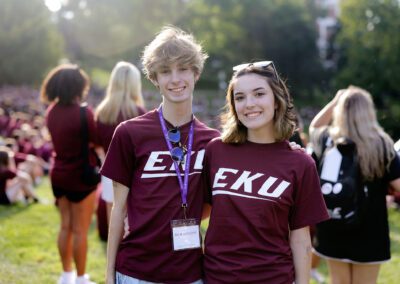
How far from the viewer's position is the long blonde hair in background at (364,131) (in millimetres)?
3604

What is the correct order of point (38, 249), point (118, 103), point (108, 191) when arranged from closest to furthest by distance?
point (118, 103)
point (108, 191)
point (38, 249)

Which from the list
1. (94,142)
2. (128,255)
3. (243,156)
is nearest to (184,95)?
(243,156)

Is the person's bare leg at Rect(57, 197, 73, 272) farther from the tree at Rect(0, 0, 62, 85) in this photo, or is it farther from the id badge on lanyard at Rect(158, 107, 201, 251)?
the tree at Rect(0, 0, 62, 85)

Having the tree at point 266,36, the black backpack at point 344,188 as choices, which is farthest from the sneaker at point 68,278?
the tree at point 266,36

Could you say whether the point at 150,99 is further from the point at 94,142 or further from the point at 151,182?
the point at 151,182

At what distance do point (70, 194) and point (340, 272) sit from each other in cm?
232

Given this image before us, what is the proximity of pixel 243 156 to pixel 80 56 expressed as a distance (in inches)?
2288

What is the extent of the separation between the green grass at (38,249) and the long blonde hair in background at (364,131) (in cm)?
226

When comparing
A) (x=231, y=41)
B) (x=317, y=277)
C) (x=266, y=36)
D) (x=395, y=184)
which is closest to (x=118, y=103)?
(x=395, y=184)

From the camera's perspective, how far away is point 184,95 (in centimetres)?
261

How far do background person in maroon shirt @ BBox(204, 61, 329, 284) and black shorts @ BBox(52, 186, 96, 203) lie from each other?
2347 mm

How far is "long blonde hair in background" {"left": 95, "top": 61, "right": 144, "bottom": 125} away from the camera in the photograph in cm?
465

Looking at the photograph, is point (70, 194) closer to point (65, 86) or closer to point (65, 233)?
point (65, 233)

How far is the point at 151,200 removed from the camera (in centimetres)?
250
